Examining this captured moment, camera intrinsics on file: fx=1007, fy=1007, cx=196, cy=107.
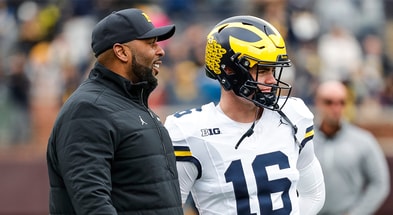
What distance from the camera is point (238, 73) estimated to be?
4789 millimetres

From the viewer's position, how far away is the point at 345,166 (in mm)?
7672

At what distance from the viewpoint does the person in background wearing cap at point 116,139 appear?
4.09 metres

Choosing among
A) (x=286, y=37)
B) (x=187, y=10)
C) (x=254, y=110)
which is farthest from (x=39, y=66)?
(x=254, y=110)

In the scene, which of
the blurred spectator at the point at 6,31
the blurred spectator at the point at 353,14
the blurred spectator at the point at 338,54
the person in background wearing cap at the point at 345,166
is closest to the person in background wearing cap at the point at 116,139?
the person in background wearing cap at the point at 345,166

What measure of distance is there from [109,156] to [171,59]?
7.72 m

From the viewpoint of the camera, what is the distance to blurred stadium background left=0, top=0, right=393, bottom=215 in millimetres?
10516

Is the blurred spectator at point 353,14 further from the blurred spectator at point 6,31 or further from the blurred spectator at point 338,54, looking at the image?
the blurred spectator at point 6,31

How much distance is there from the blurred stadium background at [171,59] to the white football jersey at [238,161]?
193 inches

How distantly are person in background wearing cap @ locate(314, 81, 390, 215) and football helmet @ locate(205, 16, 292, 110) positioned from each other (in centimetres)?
282

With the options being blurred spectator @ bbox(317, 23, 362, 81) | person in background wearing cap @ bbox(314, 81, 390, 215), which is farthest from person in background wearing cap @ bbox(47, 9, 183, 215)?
blurred spectator @ bbox(317, 23, 362, 81)

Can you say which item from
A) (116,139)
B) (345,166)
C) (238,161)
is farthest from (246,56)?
(345,166)

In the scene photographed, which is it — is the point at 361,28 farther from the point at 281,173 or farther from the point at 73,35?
the point at 281,173

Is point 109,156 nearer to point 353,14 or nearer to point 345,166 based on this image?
point 345,166

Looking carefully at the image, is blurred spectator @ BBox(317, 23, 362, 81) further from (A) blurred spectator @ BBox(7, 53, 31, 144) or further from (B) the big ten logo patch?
(B) the big ten logo patch
